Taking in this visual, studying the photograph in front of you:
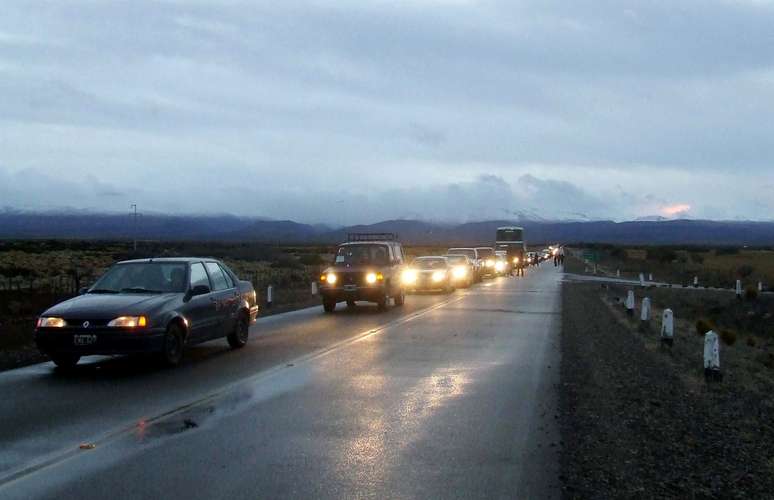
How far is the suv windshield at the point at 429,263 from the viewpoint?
3591cm

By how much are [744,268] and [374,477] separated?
68267 mm

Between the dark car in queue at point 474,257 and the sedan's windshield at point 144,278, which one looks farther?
the dark car in queue at point 474,257

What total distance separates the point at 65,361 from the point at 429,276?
23122mm

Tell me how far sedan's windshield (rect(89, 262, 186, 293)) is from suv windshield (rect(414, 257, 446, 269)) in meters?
22.0

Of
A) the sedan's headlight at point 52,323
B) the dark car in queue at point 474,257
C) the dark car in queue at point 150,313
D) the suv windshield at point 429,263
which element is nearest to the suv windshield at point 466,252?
the dark car in queue at point 474,257

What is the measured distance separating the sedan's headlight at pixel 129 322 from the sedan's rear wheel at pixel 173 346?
48cm

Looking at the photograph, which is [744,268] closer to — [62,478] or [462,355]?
[462,355]

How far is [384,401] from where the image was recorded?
34.7 ft

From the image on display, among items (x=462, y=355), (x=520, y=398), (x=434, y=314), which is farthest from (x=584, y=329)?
(x=520, y=398)

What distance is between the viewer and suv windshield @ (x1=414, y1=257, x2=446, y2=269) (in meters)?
35.9

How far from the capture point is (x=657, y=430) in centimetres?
932

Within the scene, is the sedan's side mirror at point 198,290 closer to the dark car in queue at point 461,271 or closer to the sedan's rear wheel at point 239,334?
the sedan's rear wheel at point 239,334

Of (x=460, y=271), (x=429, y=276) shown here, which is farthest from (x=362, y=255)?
(x=460, y=271)

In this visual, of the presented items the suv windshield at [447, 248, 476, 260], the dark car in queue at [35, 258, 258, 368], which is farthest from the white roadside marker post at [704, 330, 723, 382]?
the suv windshield at [447, 248, 476, 260]
